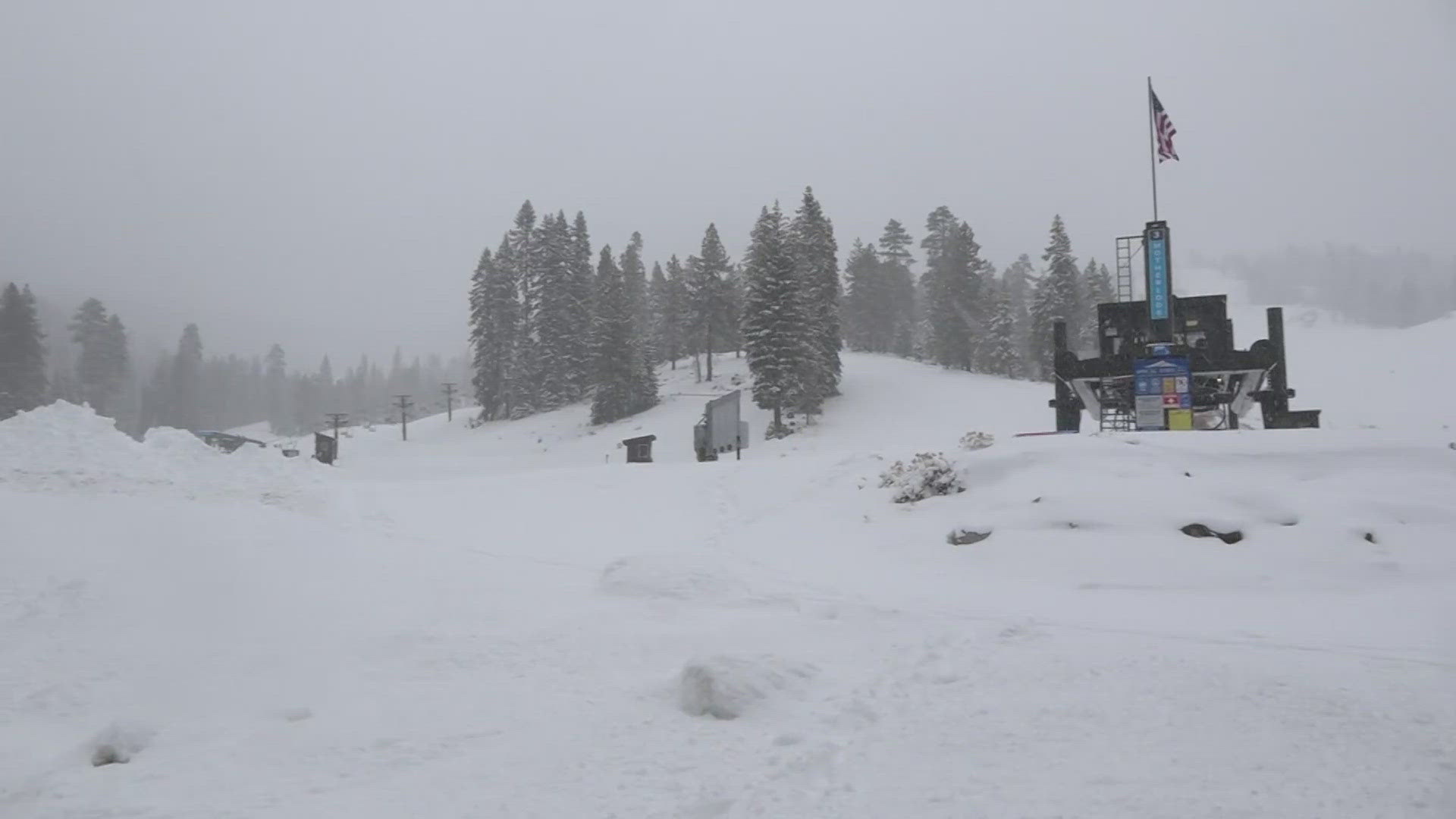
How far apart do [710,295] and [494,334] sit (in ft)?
58.9

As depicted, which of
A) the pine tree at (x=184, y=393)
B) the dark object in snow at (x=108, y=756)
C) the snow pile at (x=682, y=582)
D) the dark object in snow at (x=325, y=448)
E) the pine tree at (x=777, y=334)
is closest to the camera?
the dark object in snow at (x=108, y=756)

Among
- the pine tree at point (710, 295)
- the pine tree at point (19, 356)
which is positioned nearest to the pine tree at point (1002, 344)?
the pine tree at point (710, 295)

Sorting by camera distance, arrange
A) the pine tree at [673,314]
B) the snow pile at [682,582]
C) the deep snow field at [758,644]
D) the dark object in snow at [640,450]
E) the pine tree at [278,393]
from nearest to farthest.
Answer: the deep snow field at [758,644] < the snow pile at [682,582] < the dark object in snow at [640,450] < the pine tree at [673,314] < the pine tree at [278,393]

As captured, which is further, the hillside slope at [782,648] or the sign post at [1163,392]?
the sign post at [1163,392]

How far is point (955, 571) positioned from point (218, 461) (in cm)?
1283

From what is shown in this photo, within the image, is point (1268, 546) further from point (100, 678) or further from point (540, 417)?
point (540, 417)

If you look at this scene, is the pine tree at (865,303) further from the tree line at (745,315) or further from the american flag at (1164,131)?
the american flag at (1164,131)

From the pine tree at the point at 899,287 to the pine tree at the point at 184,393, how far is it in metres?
65.8

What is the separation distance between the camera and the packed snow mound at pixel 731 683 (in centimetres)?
512

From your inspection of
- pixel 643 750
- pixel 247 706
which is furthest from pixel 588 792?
pixel 247 706

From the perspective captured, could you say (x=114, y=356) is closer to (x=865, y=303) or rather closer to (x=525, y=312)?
(x=525, y=312)

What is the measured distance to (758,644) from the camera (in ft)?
21.3

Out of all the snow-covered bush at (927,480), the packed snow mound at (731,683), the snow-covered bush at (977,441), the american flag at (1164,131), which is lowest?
the packed snow mound at (731,683)

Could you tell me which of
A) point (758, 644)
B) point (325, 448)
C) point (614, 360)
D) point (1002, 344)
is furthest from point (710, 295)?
point (758, 644)
